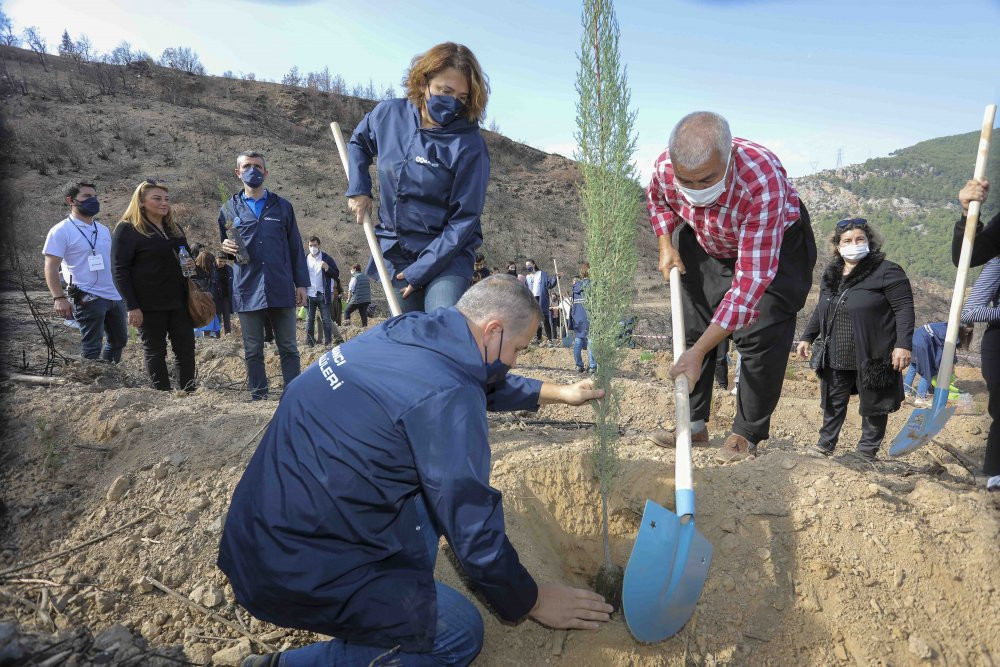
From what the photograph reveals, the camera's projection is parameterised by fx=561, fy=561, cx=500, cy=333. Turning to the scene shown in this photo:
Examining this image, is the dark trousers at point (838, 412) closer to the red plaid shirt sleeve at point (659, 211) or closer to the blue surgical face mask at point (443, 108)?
the red plaid shirt sleeve at point (659, 211)

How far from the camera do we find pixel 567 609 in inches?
72.7

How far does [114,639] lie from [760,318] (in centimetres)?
314

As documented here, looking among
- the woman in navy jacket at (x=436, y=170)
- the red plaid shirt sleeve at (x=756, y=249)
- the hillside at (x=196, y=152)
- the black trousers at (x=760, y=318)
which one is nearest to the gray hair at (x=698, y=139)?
the red plaid shirt sleeve at (x=756, y=249)

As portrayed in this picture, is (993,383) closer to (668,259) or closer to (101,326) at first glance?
(668,259)

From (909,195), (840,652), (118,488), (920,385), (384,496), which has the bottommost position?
(920,385)

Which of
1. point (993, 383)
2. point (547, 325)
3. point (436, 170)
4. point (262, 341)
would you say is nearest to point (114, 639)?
point (436, 170)

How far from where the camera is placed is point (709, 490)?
2.67m

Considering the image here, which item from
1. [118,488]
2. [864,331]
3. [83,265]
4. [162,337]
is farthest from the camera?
[83,265]

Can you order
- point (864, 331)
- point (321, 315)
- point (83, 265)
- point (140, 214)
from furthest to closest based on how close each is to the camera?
1. point (321, 315)
2. point (83, 265)
3. point (140, 214)
4. point (864, 331)

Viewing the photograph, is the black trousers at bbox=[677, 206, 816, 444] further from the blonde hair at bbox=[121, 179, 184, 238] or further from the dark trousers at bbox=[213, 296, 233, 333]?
the dark trousers at bbox=[213, 296, 233, 333]

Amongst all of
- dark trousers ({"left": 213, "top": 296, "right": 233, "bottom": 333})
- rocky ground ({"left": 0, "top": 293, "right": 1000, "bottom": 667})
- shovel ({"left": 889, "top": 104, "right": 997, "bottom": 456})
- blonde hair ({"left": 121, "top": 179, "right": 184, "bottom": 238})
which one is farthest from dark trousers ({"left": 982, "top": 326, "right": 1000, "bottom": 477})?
dark trousers ({"left": 213, "top": 296, "right": 233, "bottom": 333})

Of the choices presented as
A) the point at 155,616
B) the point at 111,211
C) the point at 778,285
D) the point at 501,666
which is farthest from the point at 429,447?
the point at 111,211

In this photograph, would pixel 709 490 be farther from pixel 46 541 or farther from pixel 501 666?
pixel 46 541

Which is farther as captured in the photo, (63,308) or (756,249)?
(63,308)
